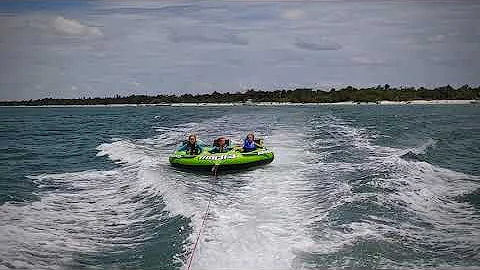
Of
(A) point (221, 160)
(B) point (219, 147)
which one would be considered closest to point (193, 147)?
(B) point (219, 147)

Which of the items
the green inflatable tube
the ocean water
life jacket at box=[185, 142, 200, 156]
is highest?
life jacket at box=[185, 142, 200, 156]

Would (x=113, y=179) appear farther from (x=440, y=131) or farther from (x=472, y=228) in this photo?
(x=440, y=131)

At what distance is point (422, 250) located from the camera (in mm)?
8633

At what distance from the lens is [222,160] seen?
16.1 metres

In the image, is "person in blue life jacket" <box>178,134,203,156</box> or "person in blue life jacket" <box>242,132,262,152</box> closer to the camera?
"person in blue life jacket" <box>178,134,203,156</box>

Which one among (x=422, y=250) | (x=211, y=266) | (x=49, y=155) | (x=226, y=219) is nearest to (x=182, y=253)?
(x=211, y=266)

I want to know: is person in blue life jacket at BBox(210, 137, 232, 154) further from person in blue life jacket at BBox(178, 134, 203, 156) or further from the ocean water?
the ocean water

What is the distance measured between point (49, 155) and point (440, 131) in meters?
22.0

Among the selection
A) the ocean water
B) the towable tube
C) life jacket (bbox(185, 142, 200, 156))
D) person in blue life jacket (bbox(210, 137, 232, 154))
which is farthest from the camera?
person in blue life jacket (bbox(210, 137, 232, 154))

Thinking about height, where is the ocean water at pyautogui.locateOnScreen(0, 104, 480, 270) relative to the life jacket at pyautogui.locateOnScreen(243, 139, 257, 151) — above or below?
below

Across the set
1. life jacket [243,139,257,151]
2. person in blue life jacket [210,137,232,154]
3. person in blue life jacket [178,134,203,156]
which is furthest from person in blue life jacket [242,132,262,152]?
person in blue life jacket [178,134,203,156]

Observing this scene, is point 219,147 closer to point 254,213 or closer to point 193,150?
point 193,150

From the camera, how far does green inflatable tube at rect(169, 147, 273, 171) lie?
634 inches

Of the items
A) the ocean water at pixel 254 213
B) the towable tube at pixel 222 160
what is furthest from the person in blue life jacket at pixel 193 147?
the ocean water at pixel 254 213
